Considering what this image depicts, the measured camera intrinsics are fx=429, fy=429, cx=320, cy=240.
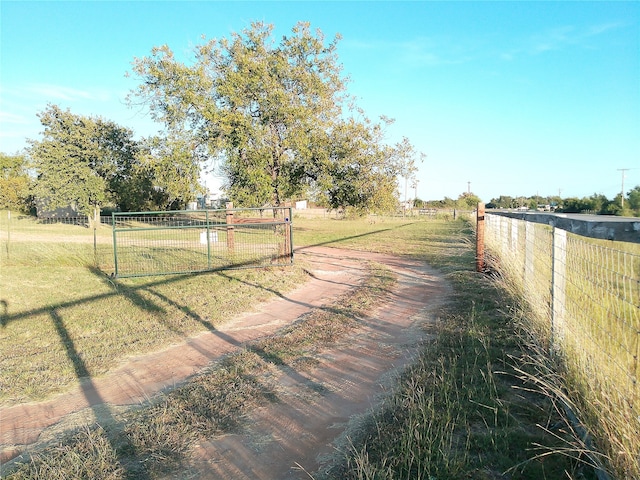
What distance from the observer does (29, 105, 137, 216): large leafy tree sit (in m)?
34.1

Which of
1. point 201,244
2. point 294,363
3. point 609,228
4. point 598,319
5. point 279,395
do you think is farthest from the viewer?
point 201,244

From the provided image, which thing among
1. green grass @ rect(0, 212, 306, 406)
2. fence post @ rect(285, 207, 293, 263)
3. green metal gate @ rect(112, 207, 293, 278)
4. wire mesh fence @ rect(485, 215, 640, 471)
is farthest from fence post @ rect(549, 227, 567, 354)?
fence post @ rect(285, 207, 293, 263)

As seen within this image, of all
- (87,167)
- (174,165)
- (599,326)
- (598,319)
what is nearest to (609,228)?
(599,326)

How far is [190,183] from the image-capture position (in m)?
17.3

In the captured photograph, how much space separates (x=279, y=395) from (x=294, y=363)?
852 mm

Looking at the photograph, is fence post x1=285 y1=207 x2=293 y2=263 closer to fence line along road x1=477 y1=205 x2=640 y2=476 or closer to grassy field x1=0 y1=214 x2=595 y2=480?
grassy field x1=0 y1=214 x2=595 y2=480

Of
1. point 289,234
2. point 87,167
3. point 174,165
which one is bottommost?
point 289,234

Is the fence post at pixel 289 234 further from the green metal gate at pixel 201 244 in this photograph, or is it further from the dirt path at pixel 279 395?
the dirt path at pixel 279 395

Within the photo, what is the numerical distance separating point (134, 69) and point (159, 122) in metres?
2.13

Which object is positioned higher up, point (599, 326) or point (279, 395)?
point (599, 326)

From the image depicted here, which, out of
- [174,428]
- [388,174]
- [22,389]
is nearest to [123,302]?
[22,389]

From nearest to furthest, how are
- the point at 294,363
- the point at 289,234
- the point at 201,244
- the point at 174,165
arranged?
the point at 294,363 → the point at 289,234 → the point at 201,244 → the point at 174,165

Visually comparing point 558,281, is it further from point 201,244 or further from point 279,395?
point 201,244

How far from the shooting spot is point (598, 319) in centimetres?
362
